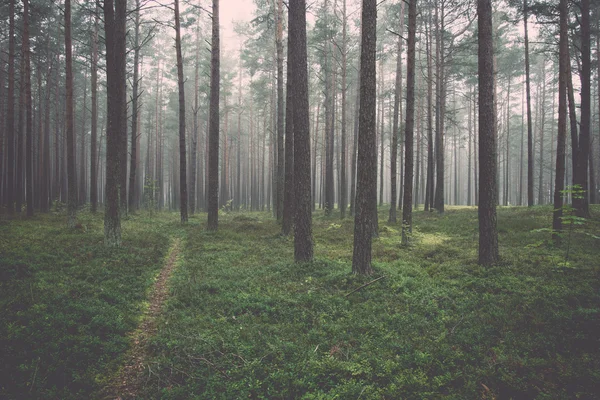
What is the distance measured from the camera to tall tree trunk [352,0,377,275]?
22.5 feet

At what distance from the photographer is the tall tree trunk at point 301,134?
8.51m

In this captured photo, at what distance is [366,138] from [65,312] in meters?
6.75

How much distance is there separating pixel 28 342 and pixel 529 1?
23819 mm

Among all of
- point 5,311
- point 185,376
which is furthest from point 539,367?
point 5,311

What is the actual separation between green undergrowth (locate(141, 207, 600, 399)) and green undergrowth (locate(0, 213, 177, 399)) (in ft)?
2.36

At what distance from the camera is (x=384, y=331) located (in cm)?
507

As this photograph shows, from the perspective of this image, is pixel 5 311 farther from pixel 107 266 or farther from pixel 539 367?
pixel 539 367

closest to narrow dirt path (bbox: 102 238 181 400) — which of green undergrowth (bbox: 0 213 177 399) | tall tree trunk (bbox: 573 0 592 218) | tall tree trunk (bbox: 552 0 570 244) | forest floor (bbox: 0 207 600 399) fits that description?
forest floor (bbox: 0 207 600 399)

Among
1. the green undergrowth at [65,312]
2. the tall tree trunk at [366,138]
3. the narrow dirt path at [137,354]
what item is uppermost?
the tall tree trunk at [366,138]

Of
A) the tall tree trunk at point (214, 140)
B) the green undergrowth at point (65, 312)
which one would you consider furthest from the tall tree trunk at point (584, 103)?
the green undergrowth at point (65, 312)

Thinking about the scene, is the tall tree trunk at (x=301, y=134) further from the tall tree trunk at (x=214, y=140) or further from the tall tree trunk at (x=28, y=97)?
the tall tree trunk at (x=28, y=97)

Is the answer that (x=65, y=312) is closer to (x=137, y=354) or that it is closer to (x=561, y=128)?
(x=137, y=354)

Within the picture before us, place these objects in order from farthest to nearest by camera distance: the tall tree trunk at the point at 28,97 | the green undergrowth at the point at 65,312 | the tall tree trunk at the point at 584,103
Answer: the tall tree trunk at the point at 28,97 → the tall tree trunk at the point at 584,103 → the green undergrowth at the point at 65,312

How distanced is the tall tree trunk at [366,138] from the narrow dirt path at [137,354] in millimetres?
4583
